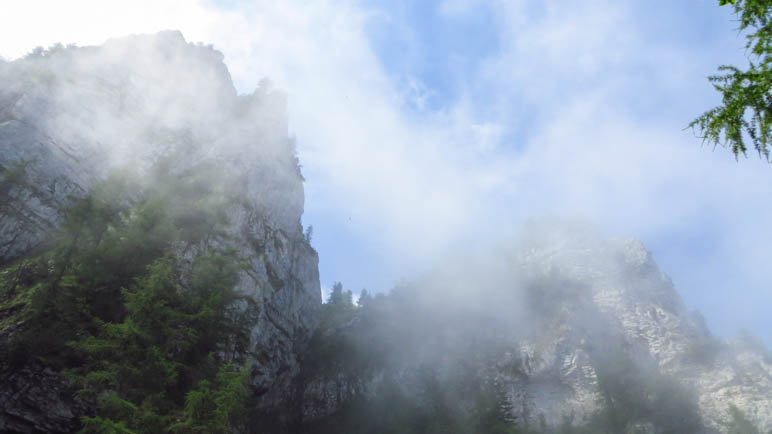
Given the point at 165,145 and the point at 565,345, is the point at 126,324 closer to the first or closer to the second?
the point at 165,145

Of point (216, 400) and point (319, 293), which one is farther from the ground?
point (319, 293)

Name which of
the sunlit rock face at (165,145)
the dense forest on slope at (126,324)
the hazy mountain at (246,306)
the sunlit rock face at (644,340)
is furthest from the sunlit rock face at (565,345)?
the dense forest on slope at (126,324)

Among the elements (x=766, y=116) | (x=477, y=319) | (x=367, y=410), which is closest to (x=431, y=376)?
(x=367, y=410)

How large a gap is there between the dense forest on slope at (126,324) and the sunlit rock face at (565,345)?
123 feet

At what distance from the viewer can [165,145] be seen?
44.1 m

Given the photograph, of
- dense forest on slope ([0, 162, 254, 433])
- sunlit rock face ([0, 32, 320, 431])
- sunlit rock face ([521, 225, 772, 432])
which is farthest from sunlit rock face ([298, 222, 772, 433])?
dense forest on slope ([0, 162, 254, 433])

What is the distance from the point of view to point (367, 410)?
52500 mm

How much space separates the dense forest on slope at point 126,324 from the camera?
47.6ft

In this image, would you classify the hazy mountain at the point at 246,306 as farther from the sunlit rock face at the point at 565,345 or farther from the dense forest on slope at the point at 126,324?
the sunlit rock face at the point at 565,345

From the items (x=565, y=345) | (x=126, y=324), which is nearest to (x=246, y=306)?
(x=126, y=324)

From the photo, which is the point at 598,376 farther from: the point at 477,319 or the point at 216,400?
the point at 216,400

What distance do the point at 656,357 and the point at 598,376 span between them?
1234 centimetres

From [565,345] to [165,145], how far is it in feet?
211

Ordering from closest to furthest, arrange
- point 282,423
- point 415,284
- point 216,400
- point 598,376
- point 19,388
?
point 216,400 → point 19,388 → point 282,423 → point 598,376 → point 415,284
